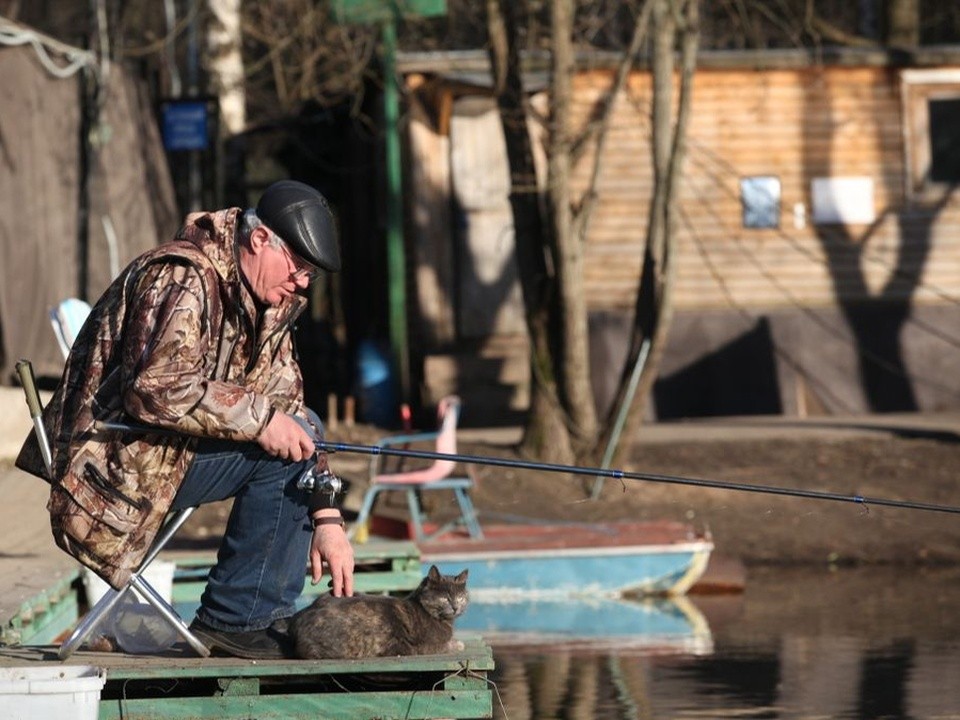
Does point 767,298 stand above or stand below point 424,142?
below

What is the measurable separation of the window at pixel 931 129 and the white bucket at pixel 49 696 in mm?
14899

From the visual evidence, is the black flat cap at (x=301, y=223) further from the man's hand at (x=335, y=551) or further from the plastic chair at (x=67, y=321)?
the plastic chair at (x=67, y=321)

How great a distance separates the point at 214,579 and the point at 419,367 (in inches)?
504

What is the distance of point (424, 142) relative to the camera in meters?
18.2

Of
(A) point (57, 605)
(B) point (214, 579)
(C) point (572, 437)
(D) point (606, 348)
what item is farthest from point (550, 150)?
(B) point (214, 579)

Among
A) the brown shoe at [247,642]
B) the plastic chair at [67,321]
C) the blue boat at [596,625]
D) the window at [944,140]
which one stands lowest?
the blue boat at [596,625]

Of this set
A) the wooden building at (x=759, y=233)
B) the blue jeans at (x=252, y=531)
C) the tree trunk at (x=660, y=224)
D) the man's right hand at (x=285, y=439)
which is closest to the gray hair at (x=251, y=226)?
the man's right hand at (x=285, y=439)

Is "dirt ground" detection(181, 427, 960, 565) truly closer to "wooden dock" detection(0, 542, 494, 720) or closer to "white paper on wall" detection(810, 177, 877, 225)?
"white paper on wall" detection(810, 177, 877, 225)

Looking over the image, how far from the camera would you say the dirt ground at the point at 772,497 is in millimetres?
12469

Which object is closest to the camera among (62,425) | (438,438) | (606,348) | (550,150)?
(62,425)

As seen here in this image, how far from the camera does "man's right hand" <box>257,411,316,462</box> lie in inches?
204

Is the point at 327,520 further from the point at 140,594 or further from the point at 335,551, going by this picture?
the point at 140,594

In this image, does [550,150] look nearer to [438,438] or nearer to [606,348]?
[438,438]

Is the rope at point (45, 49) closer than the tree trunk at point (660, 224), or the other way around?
the rope at point (45, 49)
